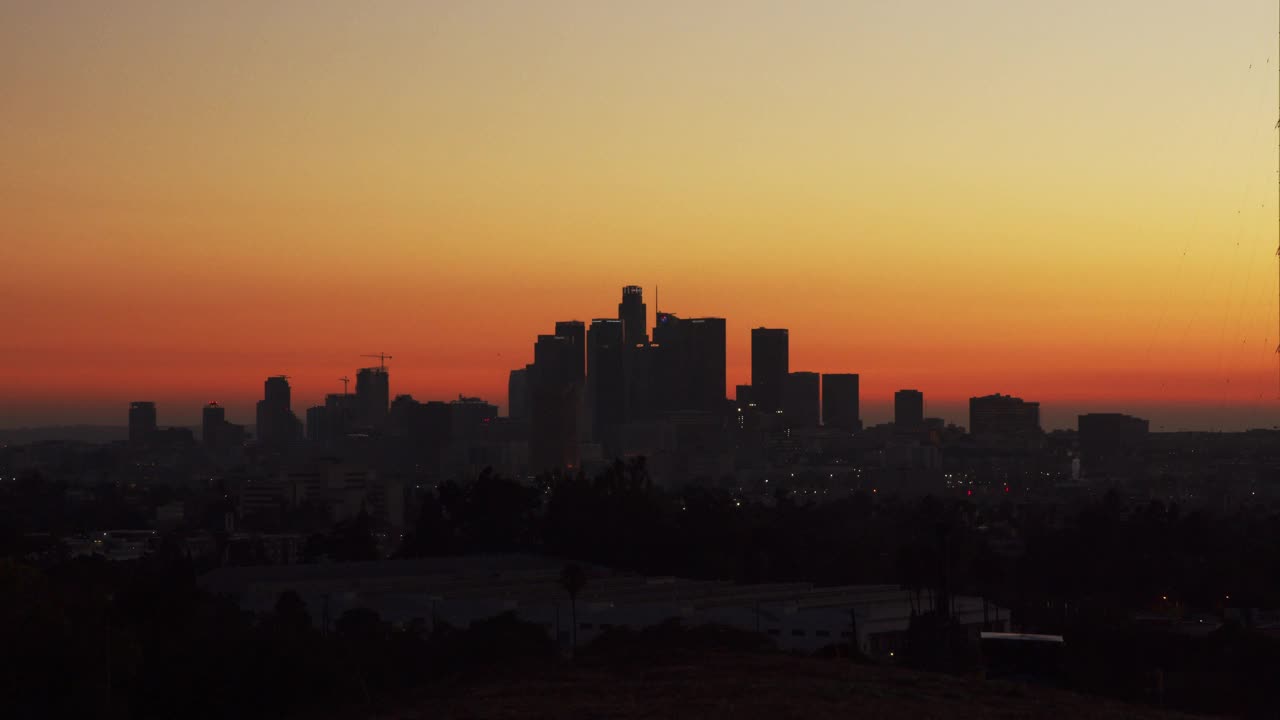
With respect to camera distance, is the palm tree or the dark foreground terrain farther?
the palm tree

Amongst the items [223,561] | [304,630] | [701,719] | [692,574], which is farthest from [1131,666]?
[223,561]

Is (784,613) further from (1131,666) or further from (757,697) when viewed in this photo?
(757,697)

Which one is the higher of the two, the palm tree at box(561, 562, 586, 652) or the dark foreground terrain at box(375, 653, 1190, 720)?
the dark foreground terrain at box(375, 653, 1190, 720)

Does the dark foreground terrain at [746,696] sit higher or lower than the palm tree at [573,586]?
higher

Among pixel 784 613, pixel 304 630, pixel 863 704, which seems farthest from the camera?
pixel 784 613

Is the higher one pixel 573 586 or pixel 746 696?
pixel 746 696

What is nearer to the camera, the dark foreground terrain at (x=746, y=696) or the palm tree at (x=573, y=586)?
the dark foreground terrain at (x=746, y=696)

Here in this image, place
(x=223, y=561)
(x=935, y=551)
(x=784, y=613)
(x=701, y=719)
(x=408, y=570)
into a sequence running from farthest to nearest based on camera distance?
(x=223, y=561)
(x=408, y=570)
(x=935, y=551)
(x=784, y=613)
(x=701, y=719)

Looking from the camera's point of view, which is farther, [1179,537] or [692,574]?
[1179,537]
